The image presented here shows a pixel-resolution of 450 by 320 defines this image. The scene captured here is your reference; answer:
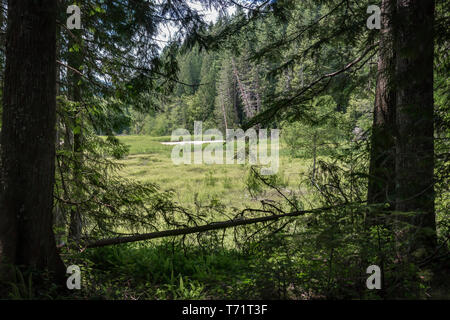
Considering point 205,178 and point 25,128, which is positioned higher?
point 25,128

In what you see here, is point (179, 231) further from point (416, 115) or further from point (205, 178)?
point (205, 178)

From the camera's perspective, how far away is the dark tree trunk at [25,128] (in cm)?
246

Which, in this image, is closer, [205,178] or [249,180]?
[249,180]

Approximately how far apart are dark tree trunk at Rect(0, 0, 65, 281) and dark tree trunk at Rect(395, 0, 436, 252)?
9.71 ft

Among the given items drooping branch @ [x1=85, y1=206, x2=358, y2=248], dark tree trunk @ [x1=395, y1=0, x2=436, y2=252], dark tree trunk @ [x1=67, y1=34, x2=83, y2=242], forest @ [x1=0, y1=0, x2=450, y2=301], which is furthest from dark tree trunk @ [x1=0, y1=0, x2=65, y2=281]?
dark tree trunk @ [x1=395, y1=0, x2=436, y2=252]

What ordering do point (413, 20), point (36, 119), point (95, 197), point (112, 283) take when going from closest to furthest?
point (36, 119)
point (413, 20)
point (112, 283)
point (95, 197)

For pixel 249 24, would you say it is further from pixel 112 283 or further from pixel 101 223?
pixel 112 283

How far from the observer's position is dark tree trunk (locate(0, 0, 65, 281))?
2.46 m

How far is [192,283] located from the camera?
341cm

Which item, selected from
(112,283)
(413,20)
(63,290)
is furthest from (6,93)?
(413,20)

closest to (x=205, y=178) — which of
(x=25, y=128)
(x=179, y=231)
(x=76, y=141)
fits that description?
(x=76, y=141)

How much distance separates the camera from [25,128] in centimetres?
248

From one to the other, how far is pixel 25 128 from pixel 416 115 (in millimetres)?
3292
